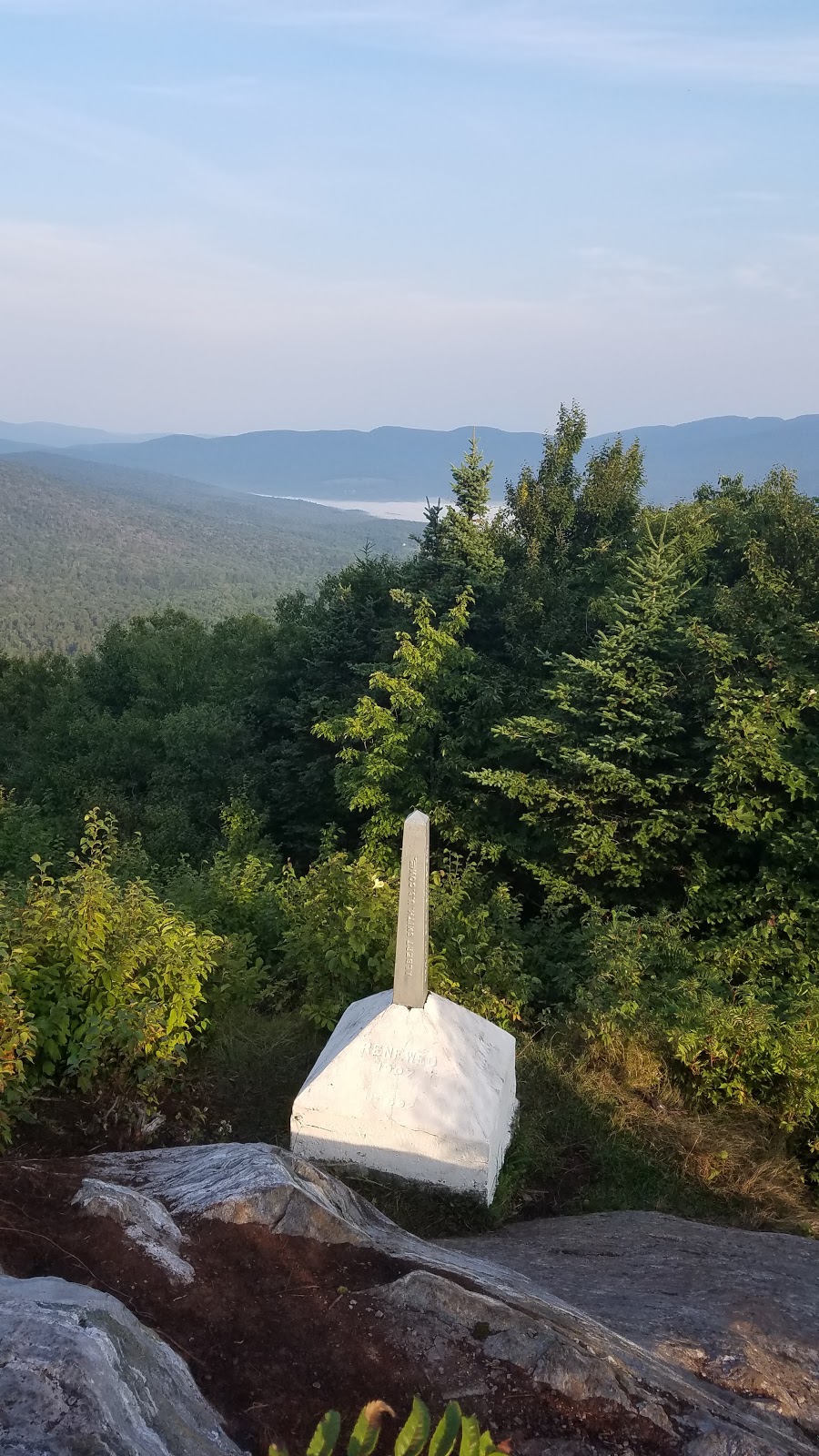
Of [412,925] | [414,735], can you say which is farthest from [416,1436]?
[414,735]

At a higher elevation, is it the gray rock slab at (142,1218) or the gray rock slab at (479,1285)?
the gray rock slab at (142,1218)

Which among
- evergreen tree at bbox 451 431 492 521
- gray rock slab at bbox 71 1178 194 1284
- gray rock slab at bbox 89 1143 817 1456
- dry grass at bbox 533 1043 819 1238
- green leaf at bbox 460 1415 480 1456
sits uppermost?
evergreen tree at bbox 451 431 492 521

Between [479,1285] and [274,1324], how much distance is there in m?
0.91

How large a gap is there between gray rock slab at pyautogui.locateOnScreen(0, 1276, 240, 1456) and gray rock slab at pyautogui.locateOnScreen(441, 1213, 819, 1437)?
6.64 feet

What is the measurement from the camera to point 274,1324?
3.79m

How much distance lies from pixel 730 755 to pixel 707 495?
68.8 ft

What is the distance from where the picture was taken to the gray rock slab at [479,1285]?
3.53 metres

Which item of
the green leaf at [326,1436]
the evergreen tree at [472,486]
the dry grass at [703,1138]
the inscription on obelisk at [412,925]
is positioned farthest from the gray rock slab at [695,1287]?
the evergreen tree at [472,486]

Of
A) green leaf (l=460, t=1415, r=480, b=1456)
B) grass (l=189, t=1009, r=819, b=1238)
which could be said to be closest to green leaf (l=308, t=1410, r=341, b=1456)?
green leaf (l=460, t=1415, r=480, b=1456)

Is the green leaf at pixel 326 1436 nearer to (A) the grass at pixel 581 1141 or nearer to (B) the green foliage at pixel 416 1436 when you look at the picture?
(B) the green foliage at pixel 416 1436

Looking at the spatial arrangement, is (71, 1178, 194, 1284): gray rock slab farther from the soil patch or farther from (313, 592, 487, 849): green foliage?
(313, 592, 487, 849): green foliage

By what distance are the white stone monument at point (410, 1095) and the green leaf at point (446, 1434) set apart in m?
4.35

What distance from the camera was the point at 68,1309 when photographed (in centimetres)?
316

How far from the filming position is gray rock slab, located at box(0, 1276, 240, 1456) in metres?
2.67
